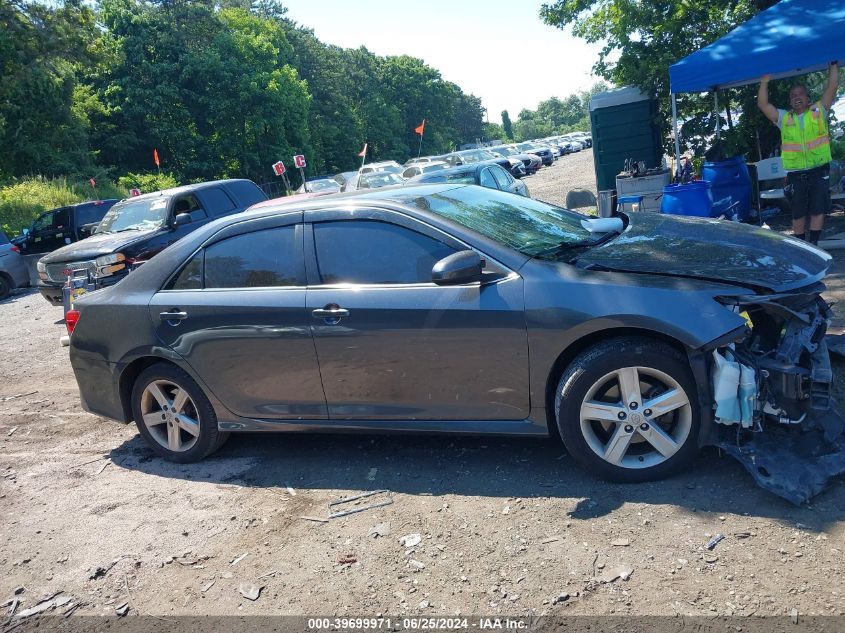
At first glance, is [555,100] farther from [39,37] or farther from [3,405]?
[3,405]

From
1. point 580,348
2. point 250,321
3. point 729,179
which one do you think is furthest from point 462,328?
point 729,179

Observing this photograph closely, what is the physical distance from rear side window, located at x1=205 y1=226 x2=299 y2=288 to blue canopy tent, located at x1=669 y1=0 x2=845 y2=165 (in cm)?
658

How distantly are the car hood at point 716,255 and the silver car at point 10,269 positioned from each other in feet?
50.8

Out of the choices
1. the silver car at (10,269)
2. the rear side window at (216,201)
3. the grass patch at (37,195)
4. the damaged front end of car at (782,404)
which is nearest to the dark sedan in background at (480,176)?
the rear side window at (216,201)

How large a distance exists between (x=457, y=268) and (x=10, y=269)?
15.5 meters

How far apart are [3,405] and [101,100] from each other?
37.8 m

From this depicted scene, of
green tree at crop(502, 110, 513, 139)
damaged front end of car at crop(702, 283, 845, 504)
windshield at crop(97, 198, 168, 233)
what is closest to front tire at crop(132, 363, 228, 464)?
damaged front end of car at crop(702, 283, 845, 504)

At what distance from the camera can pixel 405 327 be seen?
13.4 feet

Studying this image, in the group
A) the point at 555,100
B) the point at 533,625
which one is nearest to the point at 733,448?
the point at 533,625

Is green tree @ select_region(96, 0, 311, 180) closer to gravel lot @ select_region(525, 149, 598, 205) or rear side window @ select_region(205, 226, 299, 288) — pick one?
gravel lot @ select_region(525, 149, 598, 205)

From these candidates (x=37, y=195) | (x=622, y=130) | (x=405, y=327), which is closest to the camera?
(x=405, y=327)

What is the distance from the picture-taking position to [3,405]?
7.09 m

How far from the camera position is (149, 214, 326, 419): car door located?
4398mm

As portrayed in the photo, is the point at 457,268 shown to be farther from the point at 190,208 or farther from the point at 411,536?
the point at 190,208
